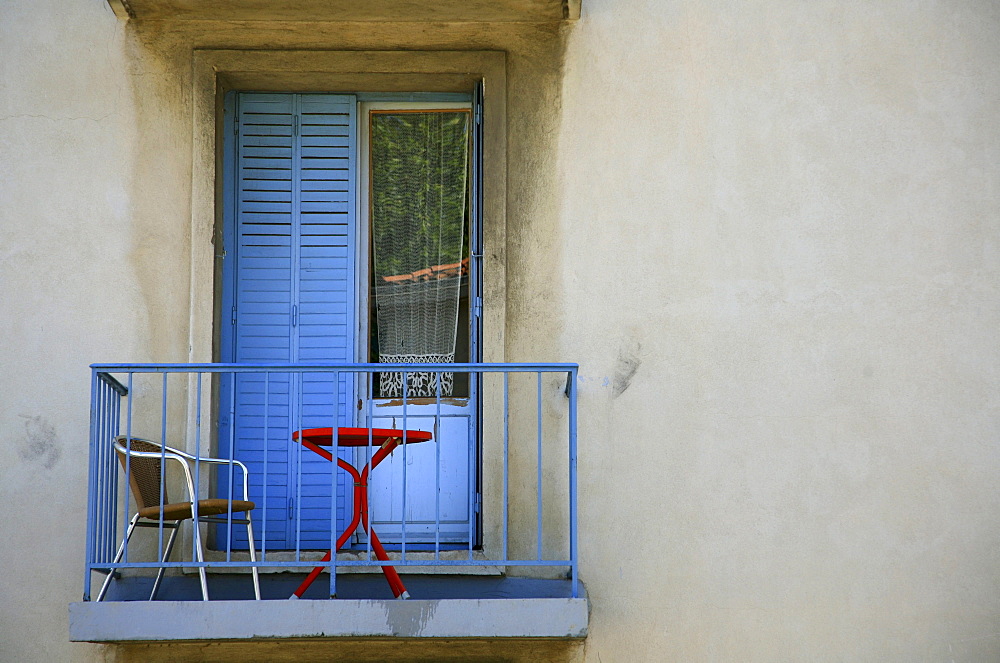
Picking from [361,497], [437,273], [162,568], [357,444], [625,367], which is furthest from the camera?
[437,273]

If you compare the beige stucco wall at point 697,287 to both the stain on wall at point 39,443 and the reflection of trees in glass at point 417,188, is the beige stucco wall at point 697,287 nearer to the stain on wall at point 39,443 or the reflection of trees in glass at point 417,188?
the stain on wall at point 39,443

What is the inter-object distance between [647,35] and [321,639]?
3.40 m

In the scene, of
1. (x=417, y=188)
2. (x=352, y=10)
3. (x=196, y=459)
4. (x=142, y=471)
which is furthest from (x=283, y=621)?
(x=352, y=10)

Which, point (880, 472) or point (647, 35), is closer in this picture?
point (880, 472)

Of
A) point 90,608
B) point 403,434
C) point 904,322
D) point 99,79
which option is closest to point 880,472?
point 904,322

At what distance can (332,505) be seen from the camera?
446 centimetres

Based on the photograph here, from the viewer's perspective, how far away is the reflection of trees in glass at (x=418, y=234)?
567cm

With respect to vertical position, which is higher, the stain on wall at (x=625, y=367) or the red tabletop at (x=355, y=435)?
the stain on wall at (x=625, y=367)

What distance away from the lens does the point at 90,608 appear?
4.40m

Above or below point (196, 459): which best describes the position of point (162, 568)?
below

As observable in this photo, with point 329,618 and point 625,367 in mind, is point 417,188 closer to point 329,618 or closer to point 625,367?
point 625,367

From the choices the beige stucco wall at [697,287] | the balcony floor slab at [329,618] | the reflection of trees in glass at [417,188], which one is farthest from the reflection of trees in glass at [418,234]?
the balcony floor slab at [329,618]

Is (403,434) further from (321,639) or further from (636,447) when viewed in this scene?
(636,447)

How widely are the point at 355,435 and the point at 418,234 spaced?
5.15 feet
